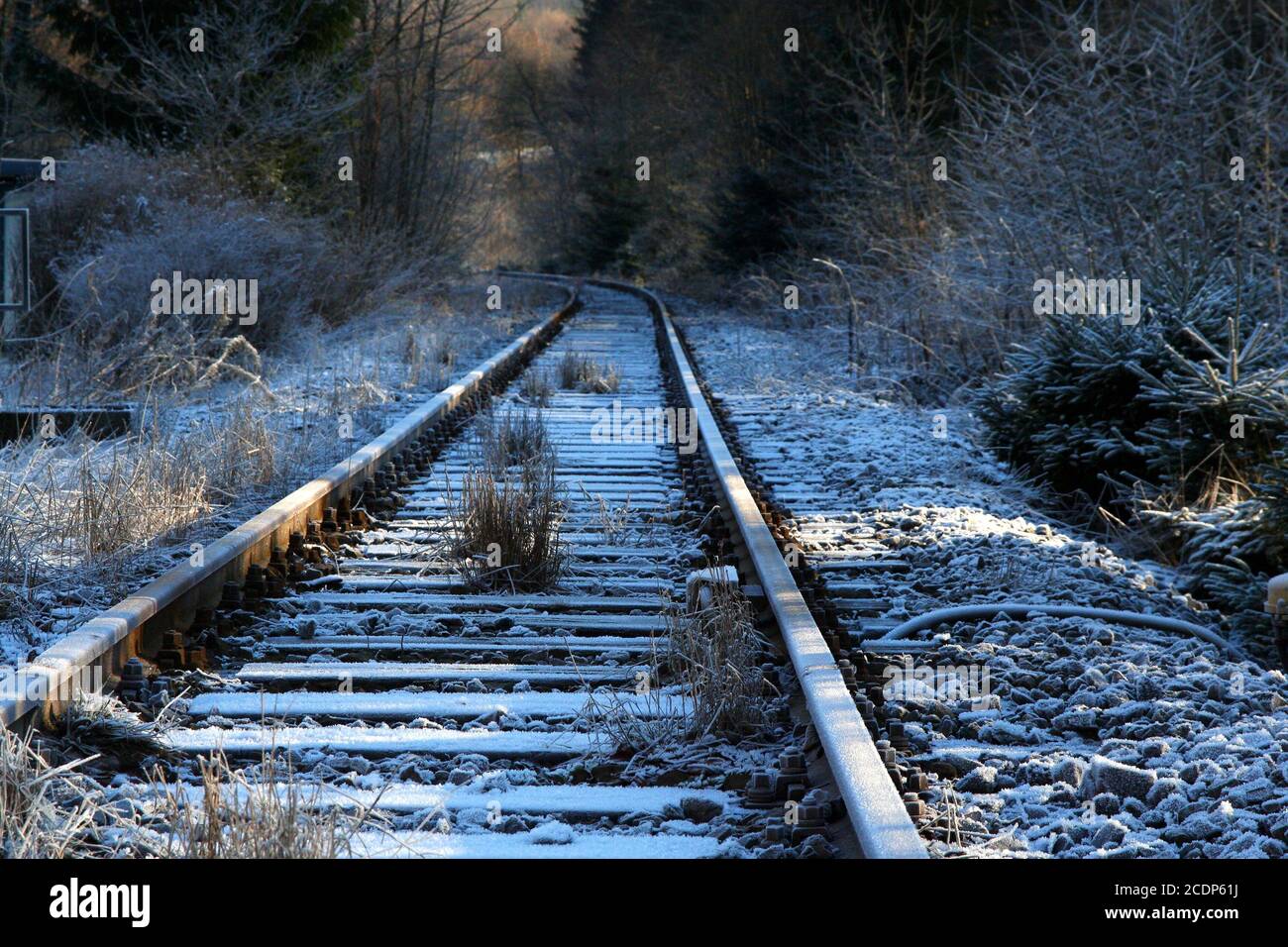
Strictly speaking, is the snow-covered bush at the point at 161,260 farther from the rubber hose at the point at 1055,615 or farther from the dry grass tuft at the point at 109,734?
the dry grass tuft at the point at 109,734

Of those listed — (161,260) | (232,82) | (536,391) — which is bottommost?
(536,391)

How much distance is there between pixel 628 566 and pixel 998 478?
3.57 m

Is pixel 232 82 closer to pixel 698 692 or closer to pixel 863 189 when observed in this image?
pixel 863 189

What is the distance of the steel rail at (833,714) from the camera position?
2575 millimetres

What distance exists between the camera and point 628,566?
18.6 feet

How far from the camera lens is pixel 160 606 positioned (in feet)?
13.9

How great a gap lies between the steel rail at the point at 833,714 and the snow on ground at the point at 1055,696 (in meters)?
0.22

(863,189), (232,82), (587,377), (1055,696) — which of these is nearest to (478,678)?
(1055,696)

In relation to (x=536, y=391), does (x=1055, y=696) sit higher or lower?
lower

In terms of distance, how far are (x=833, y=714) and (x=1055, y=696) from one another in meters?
1.13

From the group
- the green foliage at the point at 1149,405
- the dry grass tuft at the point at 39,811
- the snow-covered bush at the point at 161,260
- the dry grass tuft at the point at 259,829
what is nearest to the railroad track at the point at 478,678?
the dry grass tuft at the point at 259,829

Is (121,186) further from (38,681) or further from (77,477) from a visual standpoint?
(38,681)

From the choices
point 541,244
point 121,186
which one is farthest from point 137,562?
point 541,244

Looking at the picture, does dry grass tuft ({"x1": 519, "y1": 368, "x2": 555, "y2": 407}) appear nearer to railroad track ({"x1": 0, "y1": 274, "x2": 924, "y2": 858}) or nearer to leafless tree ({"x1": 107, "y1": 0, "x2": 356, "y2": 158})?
railroad track ({"x1": 0, "y1": 274, "x2": 924, "y2": 858})
